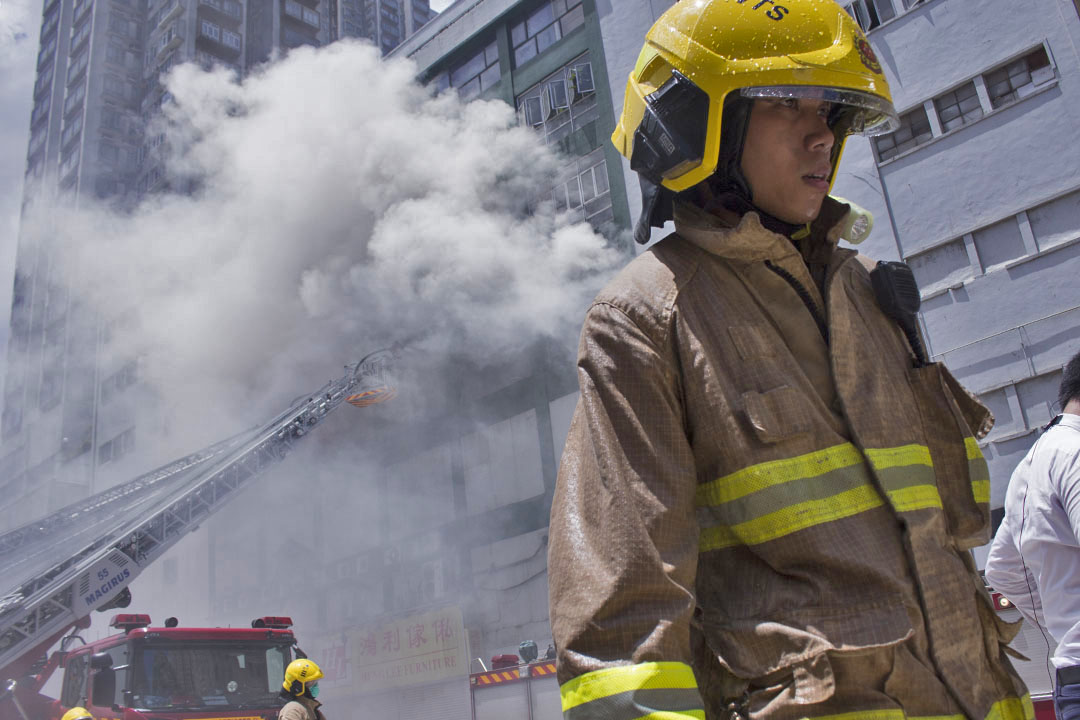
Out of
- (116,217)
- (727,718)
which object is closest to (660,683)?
(727,718)

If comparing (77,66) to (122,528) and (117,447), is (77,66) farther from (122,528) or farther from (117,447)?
(122,528)

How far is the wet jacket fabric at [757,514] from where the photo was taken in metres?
0.95

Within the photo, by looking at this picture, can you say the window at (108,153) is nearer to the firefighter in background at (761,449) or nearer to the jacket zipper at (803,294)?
the firefighter in background at (761,449)

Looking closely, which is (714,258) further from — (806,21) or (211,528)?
(211,528)

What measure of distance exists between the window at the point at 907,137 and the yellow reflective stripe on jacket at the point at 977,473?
36.7 feet

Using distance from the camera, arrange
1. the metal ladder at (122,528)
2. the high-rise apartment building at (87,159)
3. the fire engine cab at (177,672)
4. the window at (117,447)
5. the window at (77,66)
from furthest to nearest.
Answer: the window at (77,66) → the high-rise apartment building at (87,159) → the window at (117,447) → the metal ladder at (122,528) → the fire engine cab at (177,672)

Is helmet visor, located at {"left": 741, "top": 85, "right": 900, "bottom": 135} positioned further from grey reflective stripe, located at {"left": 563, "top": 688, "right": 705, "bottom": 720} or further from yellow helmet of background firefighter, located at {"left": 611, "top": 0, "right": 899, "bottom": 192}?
grey reflective stripe, located at {"left": 563, "top": 688, "right": 705, "bottom": 720}

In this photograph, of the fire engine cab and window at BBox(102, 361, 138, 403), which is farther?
window at BBox(102, 361, 138, 403)

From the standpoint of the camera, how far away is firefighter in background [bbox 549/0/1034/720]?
37.6 inches

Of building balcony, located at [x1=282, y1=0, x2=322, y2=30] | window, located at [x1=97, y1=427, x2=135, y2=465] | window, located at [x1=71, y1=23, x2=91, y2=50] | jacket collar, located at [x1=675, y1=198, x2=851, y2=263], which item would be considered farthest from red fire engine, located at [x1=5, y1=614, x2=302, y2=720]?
Result: window, located at [x1=71, y1=23, x2=91, y2=50]

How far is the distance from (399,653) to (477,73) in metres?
12.7

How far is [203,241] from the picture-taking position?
20.6m

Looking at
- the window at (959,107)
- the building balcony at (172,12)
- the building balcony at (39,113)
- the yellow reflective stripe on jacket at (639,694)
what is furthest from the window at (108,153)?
the yellow reflective stripe on jacket at (639,694)

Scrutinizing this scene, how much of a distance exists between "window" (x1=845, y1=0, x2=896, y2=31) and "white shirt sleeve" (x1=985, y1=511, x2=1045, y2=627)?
11398 millimetres
